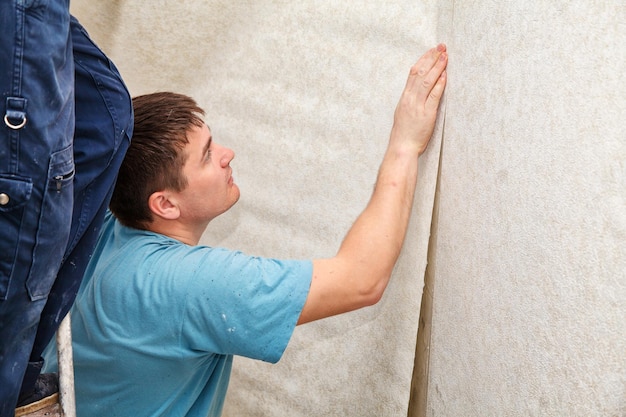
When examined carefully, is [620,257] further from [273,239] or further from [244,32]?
[244,32]

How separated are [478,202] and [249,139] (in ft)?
2.36

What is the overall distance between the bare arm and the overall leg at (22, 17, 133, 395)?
0.37 meters

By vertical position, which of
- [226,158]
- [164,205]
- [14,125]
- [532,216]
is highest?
[532,216]

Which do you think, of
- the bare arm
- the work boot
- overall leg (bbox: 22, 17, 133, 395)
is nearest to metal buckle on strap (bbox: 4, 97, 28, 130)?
overall leg (bbox: 22, 17, 133, 395)

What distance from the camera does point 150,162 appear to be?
4.33 feet

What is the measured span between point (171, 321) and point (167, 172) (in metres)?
0.33

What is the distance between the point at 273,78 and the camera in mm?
1683

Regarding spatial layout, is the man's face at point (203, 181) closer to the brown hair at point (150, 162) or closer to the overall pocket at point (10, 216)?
the brown hair at point (150, 162)

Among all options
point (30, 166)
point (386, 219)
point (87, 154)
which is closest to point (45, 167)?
point (30, 166)

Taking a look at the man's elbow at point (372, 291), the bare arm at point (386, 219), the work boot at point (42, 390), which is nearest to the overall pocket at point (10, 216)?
the work boot at point (42, 390)

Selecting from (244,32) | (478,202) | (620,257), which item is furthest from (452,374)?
(244,32)

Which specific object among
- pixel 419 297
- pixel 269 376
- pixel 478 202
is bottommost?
pixel 269 376

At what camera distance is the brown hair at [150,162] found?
1320 millimetres

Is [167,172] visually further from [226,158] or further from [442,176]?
[442,176]
